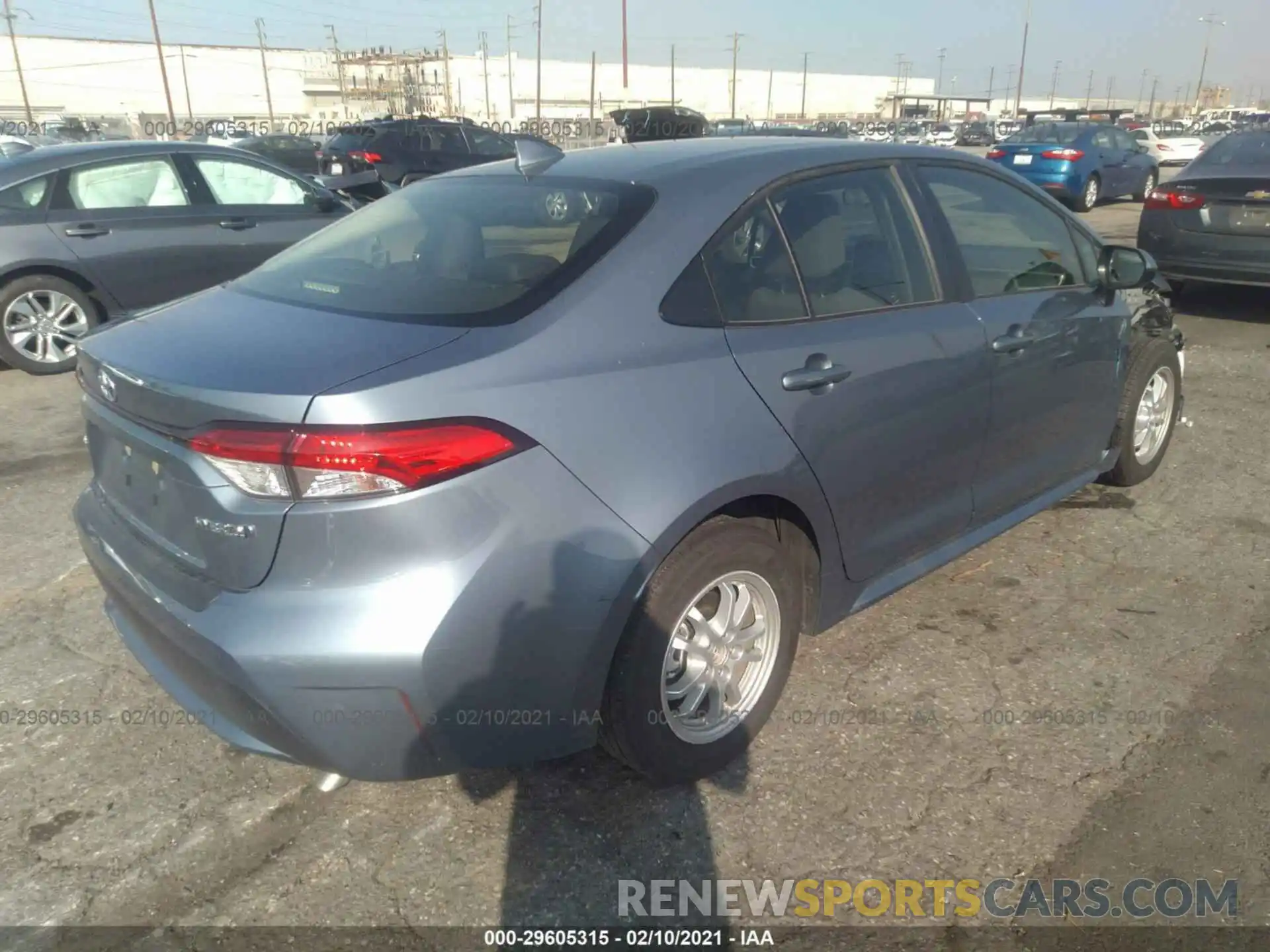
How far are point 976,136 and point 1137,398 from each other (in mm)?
54673

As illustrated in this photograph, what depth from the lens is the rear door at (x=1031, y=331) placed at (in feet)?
11.3

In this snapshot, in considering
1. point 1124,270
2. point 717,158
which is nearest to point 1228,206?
point 1124,270

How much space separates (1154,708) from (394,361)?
2547 mm

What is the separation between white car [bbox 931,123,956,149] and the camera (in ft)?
167

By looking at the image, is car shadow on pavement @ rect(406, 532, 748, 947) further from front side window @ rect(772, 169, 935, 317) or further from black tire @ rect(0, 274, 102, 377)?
black tire @ rect(0, 274, 102, 377)

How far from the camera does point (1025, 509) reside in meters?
3.82

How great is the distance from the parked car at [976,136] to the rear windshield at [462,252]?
5405cm

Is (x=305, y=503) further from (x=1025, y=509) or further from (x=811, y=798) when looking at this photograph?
(x=1025, y=509)

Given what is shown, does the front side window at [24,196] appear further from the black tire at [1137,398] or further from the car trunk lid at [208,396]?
the black tire at [1137,398]

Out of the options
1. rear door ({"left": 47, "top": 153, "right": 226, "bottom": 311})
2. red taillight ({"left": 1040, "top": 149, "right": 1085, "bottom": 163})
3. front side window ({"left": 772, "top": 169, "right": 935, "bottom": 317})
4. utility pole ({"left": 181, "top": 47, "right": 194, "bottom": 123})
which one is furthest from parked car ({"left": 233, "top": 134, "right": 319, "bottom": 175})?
utility pole ({"left": 181, "top": 47, "right": 194, "bottom": 123})

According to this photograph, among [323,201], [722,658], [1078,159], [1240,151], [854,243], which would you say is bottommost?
[722,658]

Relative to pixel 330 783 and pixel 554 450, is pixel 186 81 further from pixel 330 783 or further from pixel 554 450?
pixel 554 450

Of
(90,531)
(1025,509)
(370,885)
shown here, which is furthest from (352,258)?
(1025,509)

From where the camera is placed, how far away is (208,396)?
6.98 ft
